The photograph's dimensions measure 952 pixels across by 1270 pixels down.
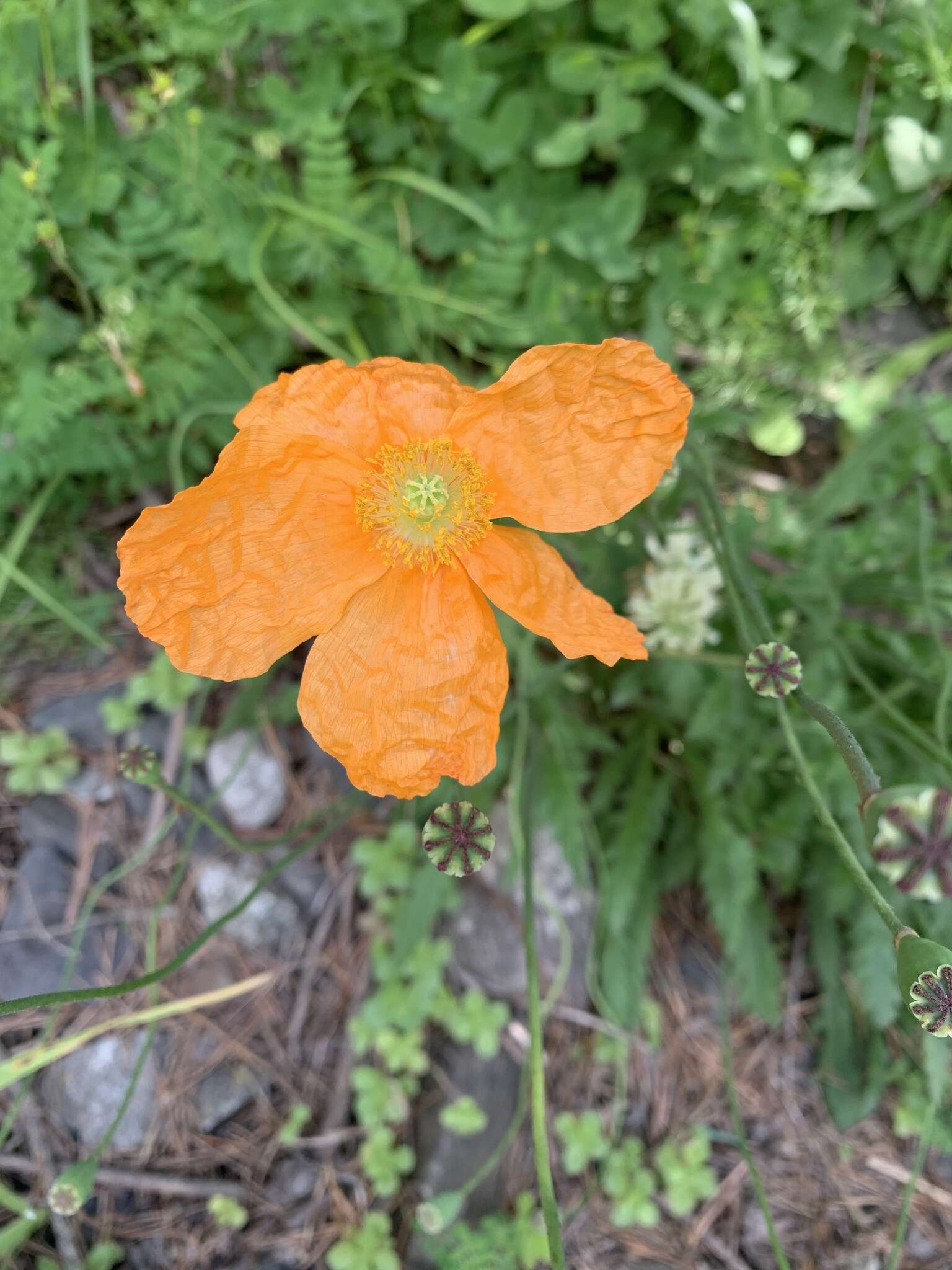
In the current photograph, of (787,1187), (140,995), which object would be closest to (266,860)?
(140,995)

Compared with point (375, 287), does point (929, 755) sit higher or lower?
lower

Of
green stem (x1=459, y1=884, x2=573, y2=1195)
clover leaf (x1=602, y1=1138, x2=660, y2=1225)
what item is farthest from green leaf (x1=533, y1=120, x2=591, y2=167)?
clover leaf (x1=602, y1=1138, x2=660, y2=1225)

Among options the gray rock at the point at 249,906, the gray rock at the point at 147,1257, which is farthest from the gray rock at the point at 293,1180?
the gray rock at the point at 249,906

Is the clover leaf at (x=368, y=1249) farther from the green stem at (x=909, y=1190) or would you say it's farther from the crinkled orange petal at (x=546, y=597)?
the crinkled orange petal at (x=546, y=597)

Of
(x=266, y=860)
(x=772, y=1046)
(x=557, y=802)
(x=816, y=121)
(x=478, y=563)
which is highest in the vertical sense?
(x=816, y=121)

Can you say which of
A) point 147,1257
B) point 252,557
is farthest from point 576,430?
point 147,1257

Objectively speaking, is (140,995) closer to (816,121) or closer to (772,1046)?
(772,1046)

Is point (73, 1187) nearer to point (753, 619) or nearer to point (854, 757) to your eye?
point (854, 757)
